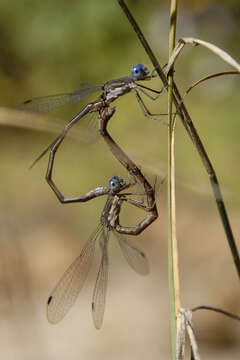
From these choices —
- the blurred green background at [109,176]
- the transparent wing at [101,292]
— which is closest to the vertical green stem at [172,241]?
the transparent wing at [101,292]

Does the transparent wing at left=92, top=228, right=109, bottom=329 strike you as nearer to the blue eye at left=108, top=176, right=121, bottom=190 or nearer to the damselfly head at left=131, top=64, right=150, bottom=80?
the blue eye at left=108, top=176, right=121, bottom=190

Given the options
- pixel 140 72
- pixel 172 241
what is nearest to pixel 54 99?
pixel 140 72

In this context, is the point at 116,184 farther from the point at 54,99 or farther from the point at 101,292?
the point at 101,292

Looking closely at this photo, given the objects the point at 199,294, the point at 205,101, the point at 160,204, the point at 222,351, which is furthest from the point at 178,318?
the point at 205,101

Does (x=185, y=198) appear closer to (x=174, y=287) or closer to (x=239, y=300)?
(x=239, y=300)

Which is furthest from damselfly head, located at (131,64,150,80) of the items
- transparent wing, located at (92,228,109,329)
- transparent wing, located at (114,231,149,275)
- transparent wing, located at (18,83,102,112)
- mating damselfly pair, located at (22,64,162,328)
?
transparent wing, located at (114,231,149,275)

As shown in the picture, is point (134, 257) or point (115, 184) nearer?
point (115, 184)
